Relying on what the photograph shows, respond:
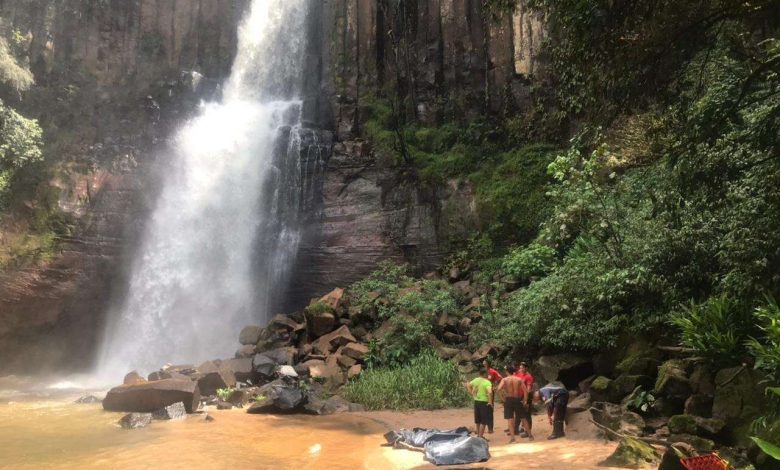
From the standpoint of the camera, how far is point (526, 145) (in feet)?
66.0

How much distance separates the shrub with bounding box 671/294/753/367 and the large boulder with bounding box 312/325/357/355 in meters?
9.91

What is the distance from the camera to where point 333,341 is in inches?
623

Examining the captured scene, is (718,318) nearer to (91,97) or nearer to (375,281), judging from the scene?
(375,281)

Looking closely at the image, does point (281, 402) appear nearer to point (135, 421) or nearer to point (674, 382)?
point (135, 421)

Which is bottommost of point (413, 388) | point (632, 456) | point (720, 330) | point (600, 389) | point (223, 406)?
point (223, 406)

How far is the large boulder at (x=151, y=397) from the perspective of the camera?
12.0 meters

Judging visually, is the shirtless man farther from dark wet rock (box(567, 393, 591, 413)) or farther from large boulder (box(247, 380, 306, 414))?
large boulder (box(247, 380, 306, 414))

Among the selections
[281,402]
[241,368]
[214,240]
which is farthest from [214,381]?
[214,240]

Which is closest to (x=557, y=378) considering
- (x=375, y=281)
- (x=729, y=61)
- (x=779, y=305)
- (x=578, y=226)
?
(x=578, y=226)

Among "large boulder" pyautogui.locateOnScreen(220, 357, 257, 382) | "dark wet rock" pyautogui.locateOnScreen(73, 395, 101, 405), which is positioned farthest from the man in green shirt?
"dark wet rock" pyautogui.locateOnScreen(73, 395, 101, 405)

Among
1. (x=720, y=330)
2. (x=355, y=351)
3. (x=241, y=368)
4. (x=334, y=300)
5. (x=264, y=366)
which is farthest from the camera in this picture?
(x=334, y=300)

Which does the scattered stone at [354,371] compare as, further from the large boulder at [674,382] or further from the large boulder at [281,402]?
the large boulder at [674,382]

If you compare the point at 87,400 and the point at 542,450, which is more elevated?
the point at 542,450

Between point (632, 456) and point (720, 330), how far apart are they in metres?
2.39
